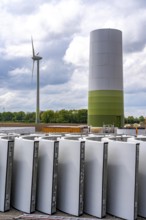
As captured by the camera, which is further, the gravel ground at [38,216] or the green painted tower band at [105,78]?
the green painted tower band at [105,78]

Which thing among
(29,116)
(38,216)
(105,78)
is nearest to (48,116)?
(29,116)

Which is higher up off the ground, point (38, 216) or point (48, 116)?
point (48, 116)

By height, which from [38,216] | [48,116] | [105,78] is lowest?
[38,216]

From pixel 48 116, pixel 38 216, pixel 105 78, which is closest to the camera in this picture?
pixel 38 216

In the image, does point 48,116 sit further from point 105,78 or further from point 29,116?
point 105,78

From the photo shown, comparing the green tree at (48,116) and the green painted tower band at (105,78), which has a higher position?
the green painted tower band at (105,78)

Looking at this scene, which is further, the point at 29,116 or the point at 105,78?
the point at 29,116

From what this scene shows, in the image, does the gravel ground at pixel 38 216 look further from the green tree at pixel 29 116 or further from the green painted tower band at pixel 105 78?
the green tree at pixel 29 116

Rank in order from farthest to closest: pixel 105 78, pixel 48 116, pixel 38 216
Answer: pixel 48 116
pixel 105 78
pixel 38 216

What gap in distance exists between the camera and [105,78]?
4847 centimetres

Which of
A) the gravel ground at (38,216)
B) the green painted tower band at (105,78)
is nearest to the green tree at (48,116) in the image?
the green painted tower band at (105,78)

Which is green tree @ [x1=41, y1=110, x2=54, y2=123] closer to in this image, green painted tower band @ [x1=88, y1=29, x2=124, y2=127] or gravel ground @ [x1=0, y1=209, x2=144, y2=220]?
green painted tower band @ [x1=88, y1=29, x2=124, y2=127]

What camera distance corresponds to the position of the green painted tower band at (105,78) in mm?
47875

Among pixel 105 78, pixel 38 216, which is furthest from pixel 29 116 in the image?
pixel 38 216
